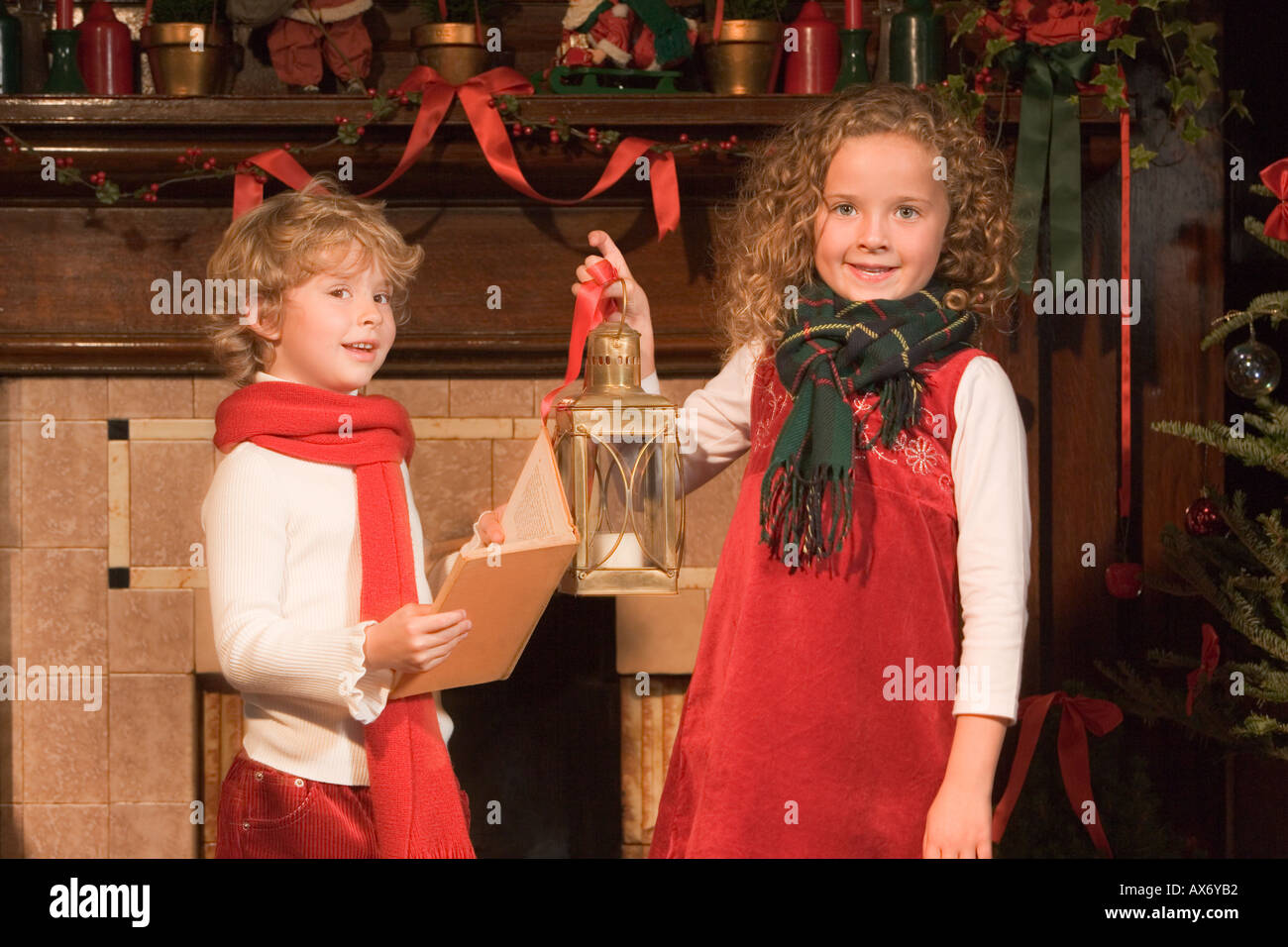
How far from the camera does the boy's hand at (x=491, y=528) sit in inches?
72.1

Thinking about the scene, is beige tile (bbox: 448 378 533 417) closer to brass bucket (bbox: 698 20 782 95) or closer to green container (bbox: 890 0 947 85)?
brass bucket (bbox: 698 20 782 95)

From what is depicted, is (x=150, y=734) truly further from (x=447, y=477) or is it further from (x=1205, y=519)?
(x=1205, y=519)

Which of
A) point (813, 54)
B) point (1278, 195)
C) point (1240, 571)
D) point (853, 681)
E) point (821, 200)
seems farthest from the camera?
point (813, 54)

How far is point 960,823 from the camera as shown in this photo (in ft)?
5.46

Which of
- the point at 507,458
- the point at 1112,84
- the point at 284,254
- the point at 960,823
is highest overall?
the point at 1112,84

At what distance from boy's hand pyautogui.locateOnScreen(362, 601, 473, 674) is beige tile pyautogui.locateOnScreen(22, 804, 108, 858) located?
136 centimetres

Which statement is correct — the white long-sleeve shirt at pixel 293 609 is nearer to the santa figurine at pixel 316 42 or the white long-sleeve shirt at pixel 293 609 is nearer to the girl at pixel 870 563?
the girl at pixel 870 563

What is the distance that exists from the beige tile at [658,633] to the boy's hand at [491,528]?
96 centimetres

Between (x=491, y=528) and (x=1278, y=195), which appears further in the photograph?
(x=1278, y=195)

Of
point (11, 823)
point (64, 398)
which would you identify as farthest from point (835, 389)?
point (11, 823)

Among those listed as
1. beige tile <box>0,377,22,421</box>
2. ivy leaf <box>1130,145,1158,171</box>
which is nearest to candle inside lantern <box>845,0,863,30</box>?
ivy leaf <box>1130,145,1158,171</box>

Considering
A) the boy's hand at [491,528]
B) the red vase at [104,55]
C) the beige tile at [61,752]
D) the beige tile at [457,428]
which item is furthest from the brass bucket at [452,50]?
the beige tile at [61,752]

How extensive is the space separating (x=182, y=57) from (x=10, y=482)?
0.90 meters
